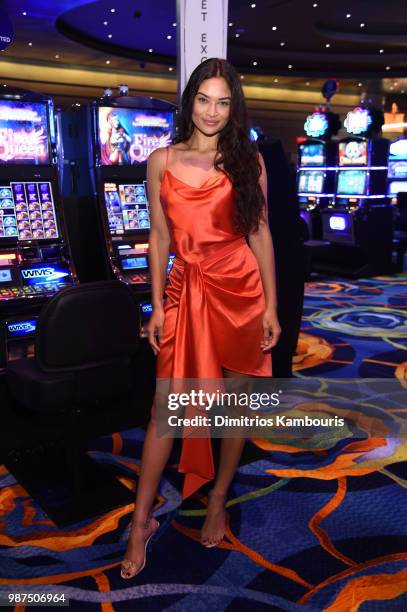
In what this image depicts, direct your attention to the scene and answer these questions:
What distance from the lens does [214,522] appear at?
2131mm

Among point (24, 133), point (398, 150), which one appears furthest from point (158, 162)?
point (398, 150)

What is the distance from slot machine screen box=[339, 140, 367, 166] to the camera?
26.4 feet

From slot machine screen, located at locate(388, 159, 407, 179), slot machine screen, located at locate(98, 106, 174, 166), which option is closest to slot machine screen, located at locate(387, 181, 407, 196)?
slot machine screen, located at locate(388, 159, 407, 179)

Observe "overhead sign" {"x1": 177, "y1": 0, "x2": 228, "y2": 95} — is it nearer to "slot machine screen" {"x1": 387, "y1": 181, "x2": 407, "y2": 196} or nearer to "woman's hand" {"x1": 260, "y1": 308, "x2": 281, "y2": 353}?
"woman's hand" {"x1": 260, "y1": 308, "x2": 281, "y2": 353}

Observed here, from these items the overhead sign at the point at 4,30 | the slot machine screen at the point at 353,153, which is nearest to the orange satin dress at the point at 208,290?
the overhead sign at the point at 4,30

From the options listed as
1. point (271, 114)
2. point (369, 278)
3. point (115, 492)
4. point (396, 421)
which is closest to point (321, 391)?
point (396, 421)

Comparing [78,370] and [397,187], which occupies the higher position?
[397,187]

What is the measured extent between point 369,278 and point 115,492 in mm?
5924

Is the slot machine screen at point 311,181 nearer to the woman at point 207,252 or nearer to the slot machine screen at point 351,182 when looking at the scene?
the slot machine screen at point 351,182

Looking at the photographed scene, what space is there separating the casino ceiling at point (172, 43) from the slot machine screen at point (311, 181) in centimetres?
241

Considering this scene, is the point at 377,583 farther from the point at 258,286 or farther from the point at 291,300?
the point at 291,300

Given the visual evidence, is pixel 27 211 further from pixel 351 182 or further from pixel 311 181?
pixel 311 181

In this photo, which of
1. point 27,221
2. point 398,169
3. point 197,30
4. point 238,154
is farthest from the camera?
point 398,169

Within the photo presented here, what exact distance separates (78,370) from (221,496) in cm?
67
